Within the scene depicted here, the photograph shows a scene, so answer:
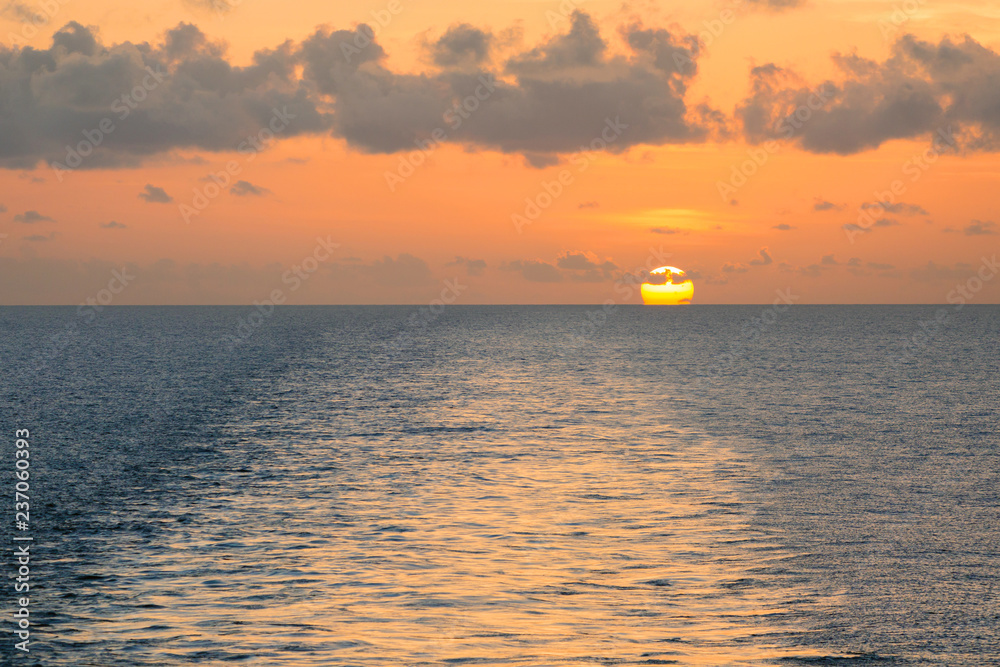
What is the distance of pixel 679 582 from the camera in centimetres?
2052

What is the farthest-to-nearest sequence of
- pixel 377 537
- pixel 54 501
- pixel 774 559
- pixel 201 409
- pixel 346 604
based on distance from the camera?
1. pixel 201 409
2. pixel 54 501
3. pixel 377 537
4. pixel 774 559
5. pixel 346 604

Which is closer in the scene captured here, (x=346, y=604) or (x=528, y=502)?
(x=346, y=604)

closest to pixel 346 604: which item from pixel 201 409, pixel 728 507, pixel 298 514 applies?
pixel 298 514

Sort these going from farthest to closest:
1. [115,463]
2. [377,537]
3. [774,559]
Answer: [115,463] < [377,537] < [774,559]

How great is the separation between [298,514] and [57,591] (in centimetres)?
898

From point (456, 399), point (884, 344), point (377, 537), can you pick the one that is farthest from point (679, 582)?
point (884, 344)

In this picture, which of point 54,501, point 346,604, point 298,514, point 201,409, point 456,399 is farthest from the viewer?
point 456,399

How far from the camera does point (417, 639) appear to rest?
16812 mm

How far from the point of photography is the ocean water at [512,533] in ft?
55.5

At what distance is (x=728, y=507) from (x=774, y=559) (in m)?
6.44

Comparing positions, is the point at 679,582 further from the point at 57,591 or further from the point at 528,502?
the point at 57,591

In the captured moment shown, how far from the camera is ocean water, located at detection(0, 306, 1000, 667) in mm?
16922

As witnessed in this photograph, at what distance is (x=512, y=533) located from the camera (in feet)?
82.7

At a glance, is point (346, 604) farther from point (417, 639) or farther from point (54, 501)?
point (54, 501)
